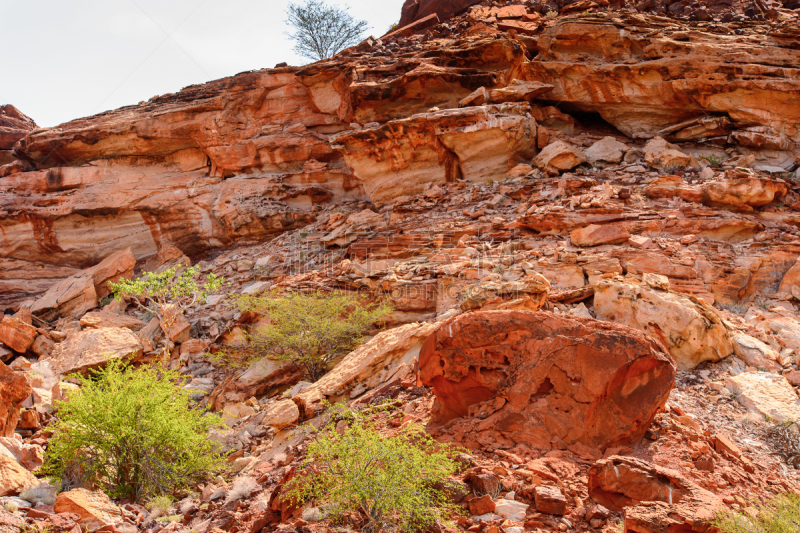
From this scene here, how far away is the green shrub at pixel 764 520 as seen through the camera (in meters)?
3.26

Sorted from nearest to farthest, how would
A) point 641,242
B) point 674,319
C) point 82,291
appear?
point 674,319 < point 641,242 < point 82,291

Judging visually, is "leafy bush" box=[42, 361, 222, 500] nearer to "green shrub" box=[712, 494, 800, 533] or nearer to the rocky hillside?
the rocky hillside

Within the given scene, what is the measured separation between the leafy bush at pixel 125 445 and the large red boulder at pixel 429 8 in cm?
2169

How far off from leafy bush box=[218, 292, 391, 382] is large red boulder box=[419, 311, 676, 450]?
15.0 ft

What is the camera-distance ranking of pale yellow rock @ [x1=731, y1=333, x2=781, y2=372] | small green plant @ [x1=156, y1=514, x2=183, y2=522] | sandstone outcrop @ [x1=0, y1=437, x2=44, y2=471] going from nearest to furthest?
small green plant @ [x1=156, y1=514, x2=183, y2=522], sandstone outcrop @ [x1=0, y1=437, x2=44, y2=471], pale yellow rock @ [x1=731, y1=333, x2=781, y2=372]

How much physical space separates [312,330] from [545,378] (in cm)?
562

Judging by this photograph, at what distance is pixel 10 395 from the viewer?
6.88 metres

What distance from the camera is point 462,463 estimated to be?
4.48 metres

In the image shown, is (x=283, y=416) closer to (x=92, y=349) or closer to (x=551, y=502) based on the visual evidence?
(x=551, y=502)

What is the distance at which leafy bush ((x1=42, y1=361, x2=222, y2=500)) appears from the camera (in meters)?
5.92

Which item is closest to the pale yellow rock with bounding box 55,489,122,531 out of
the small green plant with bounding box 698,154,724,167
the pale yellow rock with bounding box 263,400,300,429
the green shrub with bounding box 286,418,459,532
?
the green shrub with bounding box 286,418,459,532

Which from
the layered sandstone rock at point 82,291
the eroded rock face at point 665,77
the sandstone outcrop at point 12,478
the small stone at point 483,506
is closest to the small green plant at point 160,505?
the sandstone outcrop at point 12,478

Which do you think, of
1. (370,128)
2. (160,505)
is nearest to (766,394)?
(160,505)

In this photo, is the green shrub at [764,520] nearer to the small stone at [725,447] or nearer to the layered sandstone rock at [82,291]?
the small stone at [725,447]
